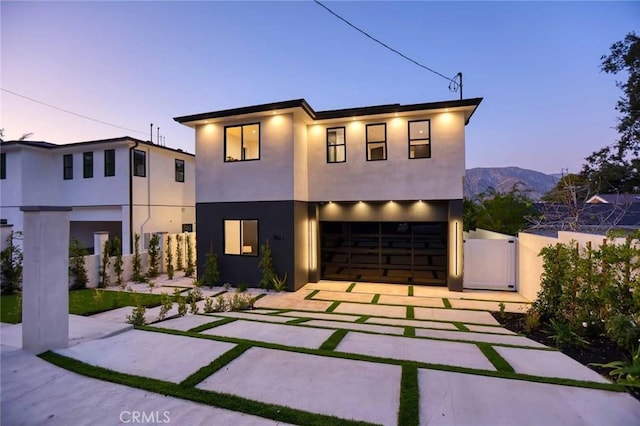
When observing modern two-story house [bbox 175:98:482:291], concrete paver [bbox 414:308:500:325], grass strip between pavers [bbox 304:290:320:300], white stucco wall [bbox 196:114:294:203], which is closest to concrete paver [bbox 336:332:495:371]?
concrete paver [bbox 414:308:500:325]

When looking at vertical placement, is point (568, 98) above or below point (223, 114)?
above

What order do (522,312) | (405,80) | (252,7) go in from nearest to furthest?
(522,312) < (252,7) < (405,80)

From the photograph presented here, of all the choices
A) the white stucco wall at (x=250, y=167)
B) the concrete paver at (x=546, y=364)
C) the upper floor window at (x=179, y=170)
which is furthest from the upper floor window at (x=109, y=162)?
the concrete paver at (x=546, y=364)

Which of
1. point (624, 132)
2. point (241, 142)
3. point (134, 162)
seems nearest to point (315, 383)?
point (241, 142)

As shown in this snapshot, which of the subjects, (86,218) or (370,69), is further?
(86,218)

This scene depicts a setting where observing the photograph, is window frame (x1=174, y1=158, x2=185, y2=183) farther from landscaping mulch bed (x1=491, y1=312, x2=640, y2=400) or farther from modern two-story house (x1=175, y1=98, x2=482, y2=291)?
landscaping mulch bed (x1=491, y1=312, x2=640, y2=400)

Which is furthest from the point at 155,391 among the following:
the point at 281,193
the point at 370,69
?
the point at 370,69

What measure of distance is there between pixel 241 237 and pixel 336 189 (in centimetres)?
359

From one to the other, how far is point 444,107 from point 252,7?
613cm

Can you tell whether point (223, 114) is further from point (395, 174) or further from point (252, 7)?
point (395, 174)

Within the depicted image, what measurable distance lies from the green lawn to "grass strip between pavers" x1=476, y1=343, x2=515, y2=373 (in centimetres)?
582

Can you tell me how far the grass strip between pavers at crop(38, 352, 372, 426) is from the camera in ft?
7.38

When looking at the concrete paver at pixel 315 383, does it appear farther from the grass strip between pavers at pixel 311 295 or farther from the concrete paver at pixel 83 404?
the grass strip between pavers at pixel 311 295

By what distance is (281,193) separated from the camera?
908 centimetres
